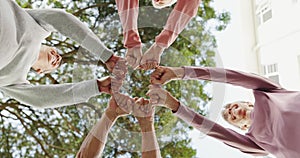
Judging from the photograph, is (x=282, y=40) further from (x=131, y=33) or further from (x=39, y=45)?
(x=39, y=45)

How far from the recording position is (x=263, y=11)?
1825 mm

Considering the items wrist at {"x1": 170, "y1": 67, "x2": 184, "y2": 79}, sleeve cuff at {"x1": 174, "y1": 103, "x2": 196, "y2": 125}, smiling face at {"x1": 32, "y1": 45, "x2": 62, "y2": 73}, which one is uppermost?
smiling face at {"x1": 32, "y1": 45, "x2": 62, "y2": 73}

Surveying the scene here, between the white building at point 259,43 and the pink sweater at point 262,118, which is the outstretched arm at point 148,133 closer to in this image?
the pink sweater at point 262,118

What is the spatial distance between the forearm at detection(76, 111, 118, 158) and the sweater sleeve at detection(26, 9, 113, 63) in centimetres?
13

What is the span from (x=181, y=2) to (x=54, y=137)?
2.89 ft

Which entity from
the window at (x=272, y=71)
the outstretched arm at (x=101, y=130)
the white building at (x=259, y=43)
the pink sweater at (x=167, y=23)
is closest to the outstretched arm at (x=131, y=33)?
the pink sweater at (x=167, y=23)

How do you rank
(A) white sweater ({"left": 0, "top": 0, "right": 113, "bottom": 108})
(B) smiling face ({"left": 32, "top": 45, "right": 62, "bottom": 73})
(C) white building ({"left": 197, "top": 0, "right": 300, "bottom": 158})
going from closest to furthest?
(A) white sweater ({"left": 0, "top": 0, "right": 113, "bottom": 108}), (B) smiling face ({"left": 32, "top": 45, "right": 62, "bottom": 73}), (C) white building ({"left": 197, "top": 0, "right": 300, "bottom": 158})

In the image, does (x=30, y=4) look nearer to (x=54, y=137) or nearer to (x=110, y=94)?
(x=54, y=137)

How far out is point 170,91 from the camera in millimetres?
1018

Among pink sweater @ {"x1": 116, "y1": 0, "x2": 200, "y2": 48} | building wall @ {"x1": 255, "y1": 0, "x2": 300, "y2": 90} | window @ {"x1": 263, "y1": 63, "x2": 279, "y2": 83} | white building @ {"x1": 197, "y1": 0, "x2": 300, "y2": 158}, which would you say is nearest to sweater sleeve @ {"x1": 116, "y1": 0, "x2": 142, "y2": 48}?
pink sweater @ {"x1": 116, "y1": 0, "x2": 200, "y2": 48}

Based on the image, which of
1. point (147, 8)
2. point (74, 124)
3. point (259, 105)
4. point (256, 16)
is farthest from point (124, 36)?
point (256, 16)

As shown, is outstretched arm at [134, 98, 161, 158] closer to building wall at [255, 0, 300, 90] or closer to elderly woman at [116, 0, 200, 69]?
elderly woman at [116, 0, 200, 69]

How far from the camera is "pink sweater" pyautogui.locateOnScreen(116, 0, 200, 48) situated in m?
0.94

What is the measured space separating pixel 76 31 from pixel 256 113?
47cm
